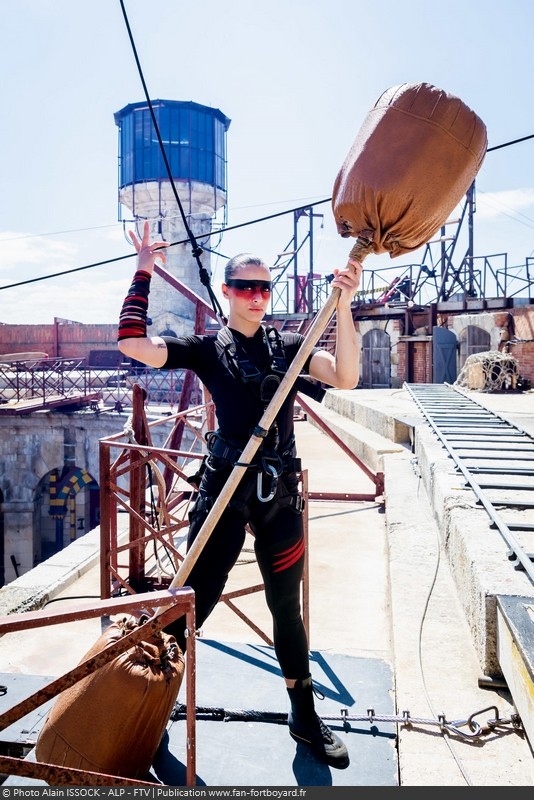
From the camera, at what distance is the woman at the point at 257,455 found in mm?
2234

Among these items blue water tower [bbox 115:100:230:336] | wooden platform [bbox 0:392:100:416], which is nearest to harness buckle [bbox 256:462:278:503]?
wooden platform [bbox 0:392:100:416]

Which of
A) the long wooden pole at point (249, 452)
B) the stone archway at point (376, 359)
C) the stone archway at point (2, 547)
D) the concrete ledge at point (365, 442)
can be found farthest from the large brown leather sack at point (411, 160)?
the stone archway at point (2, 547)

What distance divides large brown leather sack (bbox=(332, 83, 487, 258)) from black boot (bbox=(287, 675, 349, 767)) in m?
1.79

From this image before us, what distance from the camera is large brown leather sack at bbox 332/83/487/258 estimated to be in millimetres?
2111

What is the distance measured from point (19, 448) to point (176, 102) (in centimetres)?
2272

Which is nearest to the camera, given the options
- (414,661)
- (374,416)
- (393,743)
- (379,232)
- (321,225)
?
(379,232)

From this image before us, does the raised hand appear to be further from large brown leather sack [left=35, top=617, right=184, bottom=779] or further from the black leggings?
large brown leather sack [left=35, top=617, right=184, bottom=779]

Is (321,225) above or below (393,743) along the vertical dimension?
above

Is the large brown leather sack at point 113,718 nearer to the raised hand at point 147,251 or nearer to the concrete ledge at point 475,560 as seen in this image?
the concrete ledge at point 475,560

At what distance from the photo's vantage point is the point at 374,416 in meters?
9.78

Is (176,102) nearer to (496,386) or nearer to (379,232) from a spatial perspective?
(496,386)

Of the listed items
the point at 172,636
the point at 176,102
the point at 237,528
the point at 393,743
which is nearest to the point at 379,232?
the point at 237,528

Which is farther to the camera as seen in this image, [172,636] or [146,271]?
[146,271]

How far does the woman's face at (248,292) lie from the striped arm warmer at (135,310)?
331 mm
